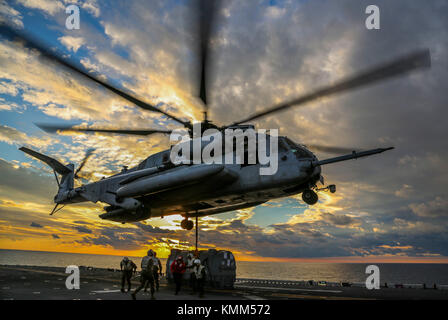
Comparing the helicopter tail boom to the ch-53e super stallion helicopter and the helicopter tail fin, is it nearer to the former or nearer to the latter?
the ch-53e super stallion helicopter

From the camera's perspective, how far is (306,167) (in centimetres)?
1478

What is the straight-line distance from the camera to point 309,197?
15352 mm

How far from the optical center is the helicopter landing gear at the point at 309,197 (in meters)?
15.2

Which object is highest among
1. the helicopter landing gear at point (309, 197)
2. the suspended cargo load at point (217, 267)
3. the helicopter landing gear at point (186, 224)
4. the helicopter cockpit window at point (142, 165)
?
the helicopter cockpit window at point (142, 165)

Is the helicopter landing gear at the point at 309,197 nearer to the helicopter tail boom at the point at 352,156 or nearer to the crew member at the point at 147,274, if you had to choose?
the helicopter tail boom at the point at 352,156

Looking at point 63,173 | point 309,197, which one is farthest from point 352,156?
point 63,173

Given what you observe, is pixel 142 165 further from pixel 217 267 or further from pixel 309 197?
pixel 309 197

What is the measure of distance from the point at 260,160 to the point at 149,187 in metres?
6.31

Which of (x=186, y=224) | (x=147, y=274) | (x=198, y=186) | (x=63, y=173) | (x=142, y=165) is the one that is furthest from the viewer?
(x=63, y=173)

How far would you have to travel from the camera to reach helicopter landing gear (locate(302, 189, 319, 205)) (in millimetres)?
15212

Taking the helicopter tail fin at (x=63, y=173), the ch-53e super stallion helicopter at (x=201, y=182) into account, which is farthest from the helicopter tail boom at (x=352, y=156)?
the helicopter tail fin at (x=63, y=173)
